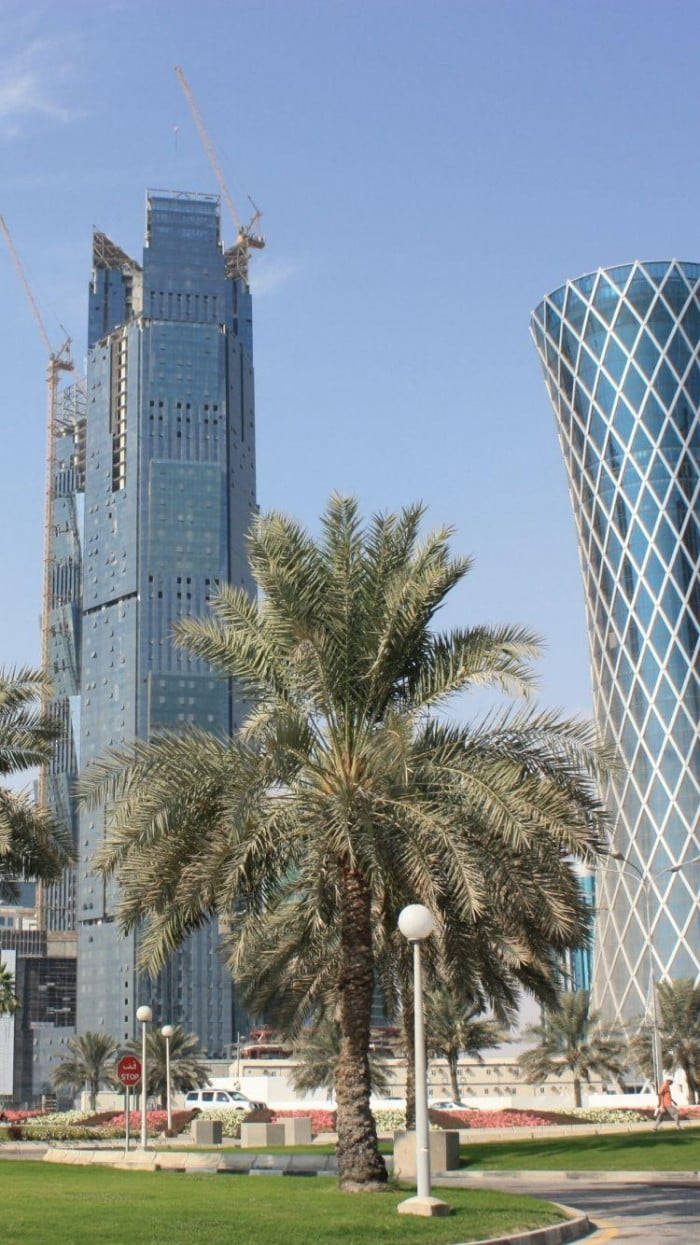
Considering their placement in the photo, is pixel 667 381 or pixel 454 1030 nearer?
pixel 454 1030

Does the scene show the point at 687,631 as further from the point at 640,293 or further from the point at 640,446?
the point at 640,293

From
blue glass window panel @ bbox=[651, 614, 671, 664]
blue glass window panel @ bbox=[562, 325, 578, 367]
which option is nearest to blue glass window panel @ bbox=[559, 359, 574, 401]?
blue glass window panel @ bbox=[562, 325, 578, 367]

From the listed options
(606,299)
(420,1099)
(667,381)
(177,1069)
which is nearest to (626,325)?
(606,299)

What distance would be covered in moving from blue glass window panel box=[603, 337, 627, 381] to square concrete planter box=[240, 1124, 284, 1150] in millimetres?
76003

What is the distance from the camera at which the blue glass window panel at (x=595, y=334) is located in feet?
363

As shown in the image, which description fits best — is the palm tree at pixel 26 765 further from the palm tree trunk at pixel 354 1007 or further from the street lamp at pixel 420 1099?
the street lamp at pixel 420 1099

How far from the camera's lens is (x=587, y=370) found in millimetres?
110375

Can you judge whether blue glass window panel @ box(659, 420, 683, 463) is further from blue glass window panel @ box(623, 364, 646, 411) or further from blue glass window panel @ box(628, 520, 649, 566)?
blue glass window panel @ box(628, 520, 649, 566)

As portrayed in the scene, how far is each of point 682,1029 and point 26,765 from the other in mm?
57889

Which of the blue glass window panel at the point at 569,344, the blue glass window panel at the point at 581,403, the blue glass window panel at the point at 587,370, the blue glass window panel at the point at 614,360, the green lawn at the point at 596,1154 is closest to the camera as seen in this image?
the green lawn at the point at 596,1154

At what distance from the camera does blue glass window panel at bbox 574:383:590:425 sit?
360 ft

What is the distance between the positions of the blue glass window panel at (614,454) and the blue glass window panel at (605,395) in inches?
30.3

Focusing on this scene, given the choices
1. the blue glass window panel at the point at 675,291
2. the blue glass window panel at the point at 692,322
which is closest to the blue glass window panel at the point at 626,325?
the blue glass window panel at the point at 675,291

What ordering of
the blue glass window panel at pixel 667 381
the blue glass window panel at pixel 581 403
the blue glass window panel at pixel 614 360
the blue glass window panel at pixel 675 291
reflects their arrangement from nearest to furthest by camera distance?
the blue glass window panel at pixel 667 381 < the blue glass window panel at pixel 614 360 < the blue glass window panel at pixel 581 403 < the blue glass window panel at pixel 675 291
